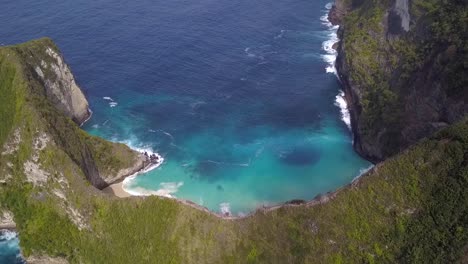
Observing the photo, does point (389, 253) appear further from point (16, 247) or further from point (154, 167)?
point (16, 247)

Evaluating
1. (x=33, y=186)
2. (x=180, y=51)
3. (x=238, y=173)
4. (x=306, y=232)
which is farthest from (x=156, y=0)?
(x=306, y=232)

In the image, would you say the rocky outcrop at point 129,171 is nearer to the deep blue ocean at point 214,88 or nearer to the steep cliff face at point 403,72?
the deep blue ocean at point 214,88

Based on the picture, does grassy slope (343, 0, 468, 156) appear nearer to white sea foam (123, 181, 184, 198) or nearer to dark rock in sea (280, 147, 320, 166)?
dark rock in sea (280, 147, 320, 166)

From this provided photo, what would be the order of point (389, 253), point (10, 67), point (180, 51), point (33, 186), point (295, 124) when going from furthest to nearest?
point (180, 51) < point (295, 124) < point (10, 67) < point (33, 186) < point (389, 253)

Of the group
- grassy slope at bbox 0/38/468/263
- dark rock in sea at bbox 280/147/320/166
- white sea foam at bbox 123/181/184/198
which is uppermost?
grassy slope at bbox 0/38/468/263

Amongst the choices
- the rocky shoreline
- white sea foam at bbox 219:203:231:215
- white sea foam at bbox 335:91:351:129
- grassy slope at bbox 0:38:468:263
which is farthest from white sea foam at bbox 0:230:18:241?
white sea foam at bbox 335:91:351:129

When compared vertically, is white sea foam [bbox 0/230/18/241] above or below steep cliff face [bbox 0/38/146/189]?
below

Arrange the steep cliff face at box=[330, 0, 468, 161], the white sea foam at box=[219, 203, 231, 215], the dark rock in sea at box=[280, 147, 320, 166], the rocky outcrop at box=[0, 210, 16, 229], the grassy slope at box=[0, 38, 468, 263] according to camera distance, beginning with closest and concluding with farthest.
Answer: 1. the grassy slope at box=[0, 38, 468, 263]
2. the rocky outcrop at box=[0, 210, 16, 229]
3. the steep cliff face at box=[330, 0, 468, 161]
4. the white sea foam at box=[219, 203, 231, 215]
5. the dark rock in sea at box=[280, 147, 320, 166]
